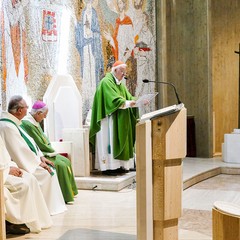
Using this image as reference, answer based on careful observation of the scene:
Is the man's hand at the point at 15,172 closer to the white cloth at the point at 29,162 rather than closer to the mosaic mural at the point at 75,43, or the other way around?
the white cloth at the point at 29,162

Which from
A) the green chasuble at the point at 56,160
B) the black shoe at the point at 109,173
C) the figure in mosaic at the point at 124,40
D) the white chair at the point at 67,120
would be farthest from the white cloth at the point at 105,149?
the figure in mosaic at the point at 124,40

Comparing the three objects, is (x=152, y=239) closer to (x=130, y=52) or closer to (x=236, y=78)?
(x=130, y=52)

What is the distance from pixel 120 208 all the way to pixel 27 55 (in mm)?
2594

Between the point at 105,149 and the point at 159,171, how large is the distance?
15.3 ft

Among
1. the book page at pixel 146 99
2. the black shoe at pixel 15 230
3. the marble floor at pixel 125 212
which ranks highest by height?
the book page at pixel 146 99

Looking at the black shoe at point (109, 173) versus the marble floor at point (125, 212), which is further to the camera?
the black shoe at point (109, 173)

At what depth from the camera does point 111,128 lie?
8.09 metres

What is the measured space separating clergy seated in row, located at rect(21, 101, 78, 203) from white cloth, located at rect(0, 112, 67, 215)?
1.12 feet

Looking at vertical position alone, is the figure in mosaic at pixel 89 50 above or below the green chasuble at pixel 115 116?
above

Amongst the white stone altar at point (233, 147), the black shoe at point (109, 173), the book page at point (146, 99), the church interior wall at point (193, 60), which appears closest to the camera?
the book page at point (146, 99)

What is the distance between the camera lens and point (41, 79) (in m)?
7.61

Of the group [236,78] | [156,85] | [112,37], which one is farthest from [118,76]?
[236,78]

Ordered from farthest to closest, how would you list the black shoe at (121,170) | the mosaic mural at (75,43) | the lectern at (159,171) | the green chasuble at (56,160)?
the black shoe at (121,170), the mosaic mural at (75,43), the green chasuble at (56,160), the lectern at (159,171)

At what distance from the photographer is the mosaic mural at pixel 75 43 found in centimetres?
698
